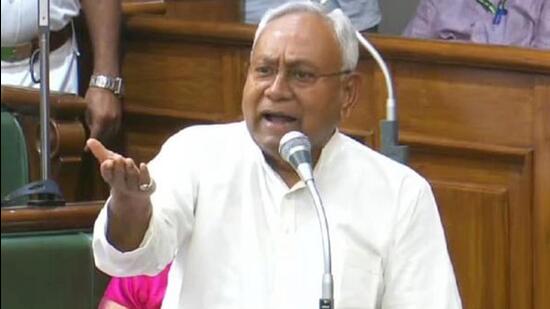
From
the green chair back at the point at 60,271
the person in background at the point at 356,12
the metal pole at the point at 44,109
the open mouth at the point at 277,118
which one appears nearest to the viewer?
the green chair back at the point at 60,271

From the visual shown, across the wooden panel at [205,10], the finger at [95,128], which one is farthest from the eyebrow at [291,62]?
the wooden panel at [205,10]

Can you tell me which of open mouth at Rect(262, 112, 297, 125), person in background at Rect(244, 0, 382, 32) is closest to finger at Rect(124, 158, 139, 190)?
open mouth at Rect(262, 112, 297, 125)

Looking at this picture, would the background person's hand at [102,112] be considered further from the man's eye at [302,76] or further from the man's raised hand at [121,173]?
the man's raised hand at [121,173]

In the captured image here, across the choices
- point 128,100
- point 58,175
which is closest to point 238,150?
point 58,175

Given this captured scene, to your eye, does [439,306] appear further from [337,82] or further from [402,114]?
[402,114]

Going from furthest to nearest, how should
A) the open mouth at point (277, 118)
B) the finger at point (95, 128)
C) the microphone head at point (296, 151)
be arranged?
the finger at point (95, 128), the open mouth at point (277, 118), the microphone head at point (296, 151)

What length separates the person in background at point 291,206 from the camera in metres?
2.79

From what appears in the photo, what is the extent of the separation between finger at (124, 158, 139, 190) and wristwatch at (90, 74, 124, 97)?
4.99 ft

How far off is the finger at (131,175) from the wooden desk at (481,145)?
1.49 metres

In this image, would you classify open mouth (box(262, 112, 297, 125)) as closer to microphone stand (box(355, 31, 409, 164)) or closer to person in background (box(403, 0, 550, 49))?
microphone stand (box(355, 31, 409, 164))

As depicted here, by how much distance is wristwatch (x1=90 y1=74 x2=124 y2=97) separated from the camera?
13.0 ft

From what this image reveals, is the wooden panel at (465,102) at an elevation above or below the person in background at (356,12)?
below

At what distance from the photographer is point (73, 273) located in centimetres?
300

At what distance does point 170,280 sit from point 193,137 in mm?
257
